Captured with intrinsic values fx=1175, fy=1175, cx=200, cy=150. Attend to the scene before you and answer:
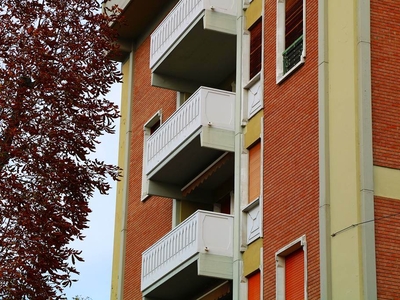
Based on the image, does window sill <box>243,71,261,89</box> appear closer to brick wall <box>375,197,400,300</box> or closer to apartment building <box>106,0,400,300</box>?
apartment building <box>106,0,400,300</box>

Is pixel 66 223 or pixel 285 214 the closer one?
pixel 66 223

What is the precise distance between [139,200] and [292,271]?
10722 millimetres

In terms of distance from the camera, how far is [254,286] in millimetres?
25062

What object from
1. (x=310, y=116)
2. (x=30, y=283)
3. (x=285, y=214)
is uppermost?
(x=310, y=116)

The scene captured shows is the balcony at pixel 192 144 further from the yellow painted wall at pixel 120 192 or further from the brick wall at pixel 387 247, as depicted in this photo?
the brick wall at pixel 387 247

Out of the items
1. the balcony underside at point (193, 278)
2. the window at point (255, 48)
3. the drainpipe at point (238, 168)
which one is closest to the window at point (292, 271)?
the drainpipe at point (238, 168)

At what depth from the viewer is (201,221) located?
26.3 m

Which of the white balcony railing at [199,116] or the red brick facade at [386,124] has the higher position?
the white balcony railing at [199,116]

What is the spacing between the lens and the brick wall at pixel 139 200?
1248 inches

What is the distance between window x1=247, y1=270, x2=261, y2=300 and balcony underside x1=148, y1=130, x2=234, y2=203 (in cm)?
337

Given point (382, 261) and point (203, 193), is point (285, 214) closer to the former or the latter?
point (382, 261)

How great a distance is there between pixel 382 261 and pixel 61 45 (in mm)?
7678

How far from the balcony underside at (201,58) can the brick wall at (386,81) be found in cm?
618

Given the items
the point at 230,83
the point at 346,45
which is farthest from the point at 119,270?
the point at 346,45
